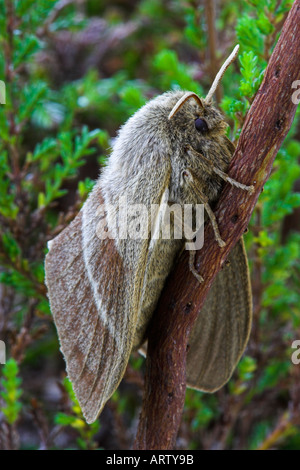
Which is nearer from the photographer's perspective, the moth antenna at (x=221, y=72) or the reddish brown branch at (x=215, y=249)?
the reddish brown branch at (x=215, y=249)

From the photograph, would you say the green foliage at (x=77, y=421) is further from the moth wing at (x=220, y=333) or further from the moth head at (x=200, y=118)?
the moth head at (x=200, y=118)

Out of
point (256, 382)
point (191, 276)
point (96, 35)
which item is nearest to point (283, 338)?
point (256, 382)

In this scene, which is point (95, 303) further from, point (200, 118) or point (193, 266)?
point (200, 118)

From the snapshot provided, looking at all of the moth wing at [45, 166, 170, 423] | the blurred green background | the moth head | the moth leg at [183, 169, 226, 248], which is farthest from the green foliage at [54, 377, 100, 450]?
the moth head

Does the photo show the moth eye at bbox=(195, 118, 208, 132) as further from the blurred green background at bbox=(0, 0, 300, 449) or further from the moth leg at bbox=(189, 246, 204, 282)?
the moth leg at bbox=(189, 246, 204, 282)

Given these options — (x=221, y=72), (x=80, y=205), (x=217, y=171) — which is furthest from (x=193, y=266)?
(x=80, y=205)

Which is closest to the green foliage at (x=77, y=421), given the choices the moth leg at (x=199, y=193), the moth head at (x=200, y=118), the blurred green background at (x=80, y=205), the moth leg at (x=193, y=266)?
the blurred green background at (x=80, y=205)

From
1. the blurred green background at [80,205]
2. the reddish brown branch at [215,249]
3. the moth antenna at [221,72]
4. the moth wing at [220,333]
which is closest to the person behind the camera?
the reddish brown branch at [215,249]
